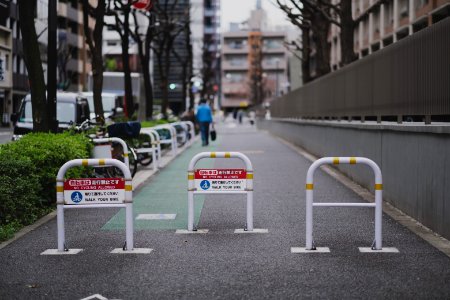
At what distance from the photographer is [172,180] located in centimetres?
1634

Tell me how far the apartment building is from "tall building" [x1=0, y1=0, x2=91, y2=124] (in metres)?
20.7

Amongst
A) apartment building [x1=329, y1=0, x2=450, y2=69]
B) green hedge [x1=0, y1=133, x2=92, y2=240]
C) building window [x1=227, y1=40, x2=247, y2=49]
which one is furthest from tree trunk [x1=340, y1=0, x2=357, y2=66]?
building window [x1=227, y1=40, x2=247, y2=49]

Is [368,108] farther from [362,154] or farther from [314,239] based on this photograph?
[314,239]

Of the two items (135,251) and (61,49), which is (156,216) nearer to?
(135,251)

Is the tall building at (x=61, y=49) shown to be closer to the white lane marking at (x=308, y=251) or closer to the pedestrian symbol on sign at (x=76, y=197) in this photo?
the pedestrian symbol on sign at (x=76, y=197)

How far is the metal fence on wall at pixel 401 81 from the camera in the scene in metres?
9.56

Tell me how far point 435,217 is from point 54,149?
5.32 m

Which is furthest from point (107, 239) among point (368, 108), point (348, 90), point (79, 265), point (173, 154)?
point (173, 154)

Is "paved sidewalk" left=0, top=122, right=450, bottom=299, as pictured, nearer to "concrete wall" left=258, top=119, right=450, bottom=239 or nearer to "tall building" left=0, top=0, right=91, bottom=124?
"concrete wall" left=258, top=119, right=450, bottom=239

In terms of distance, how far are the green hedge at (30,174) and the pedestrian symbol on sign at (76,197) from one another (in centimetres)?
107

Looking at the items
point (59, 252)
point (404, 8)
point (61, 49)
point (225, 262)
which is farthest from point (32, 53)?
point (61, 49)

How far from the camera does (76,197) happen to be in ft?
26.8

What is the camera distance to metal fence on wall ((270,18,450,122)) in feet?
31.4

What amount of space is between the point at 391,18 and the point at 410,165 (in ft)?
125
